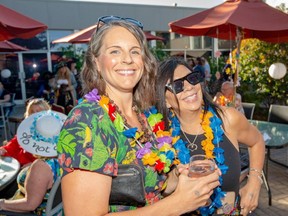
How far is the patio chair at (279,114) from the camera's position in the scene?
16.8ft

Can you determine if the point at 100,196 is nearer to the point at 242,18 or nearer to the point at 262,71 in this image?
the point at 242,18

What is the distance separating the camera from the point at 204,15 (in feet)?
16.7

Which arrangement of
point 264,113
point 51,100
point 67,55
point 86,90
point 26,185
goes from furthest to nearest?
1. point 67,55
2. point 264,113
3. point 51,100
4. point 26,185
5. point 86,90

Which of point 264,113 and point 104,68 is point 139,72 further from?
point 264,113

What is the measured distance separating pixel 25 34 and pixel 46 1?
37.2 ft

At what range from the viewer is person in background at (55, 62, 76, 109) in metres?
7.84

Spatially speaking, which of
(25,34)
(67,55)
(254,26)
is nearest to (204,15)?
(254,26)

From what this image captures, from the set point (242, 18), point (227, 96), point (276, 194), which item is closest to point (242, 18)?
point (242, 18)

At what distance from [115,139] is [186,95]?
103cm

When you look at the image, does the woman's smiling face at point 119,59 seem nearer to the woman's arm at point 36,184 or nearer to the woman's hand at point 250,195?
the woman's arm at point 36,184

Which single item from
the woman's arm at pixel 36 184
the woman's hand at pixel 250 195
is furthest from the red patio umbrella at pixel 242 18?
the woman's arm at pixel 36 184

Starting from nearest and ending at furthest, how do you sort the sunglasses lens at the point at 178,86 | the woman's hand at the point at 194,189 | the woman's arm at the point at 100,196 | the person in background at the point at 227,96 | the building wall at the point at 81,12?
the woman's arm at the point at 100,196 → the woman's hand at the point at 194,189 → the sunglasses lens at the point at 178,86 → the person in background at the point at 227,96 → the building wall at the point at 81,12

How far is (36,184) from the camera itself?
2.39 m

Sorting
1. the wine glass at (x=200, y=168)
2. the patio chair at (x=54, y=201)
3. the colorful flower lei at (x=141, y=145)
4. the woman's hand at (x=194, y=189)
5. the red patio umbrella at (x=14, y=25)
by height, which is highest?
the red patio umbrella at (x=14, y=25)
